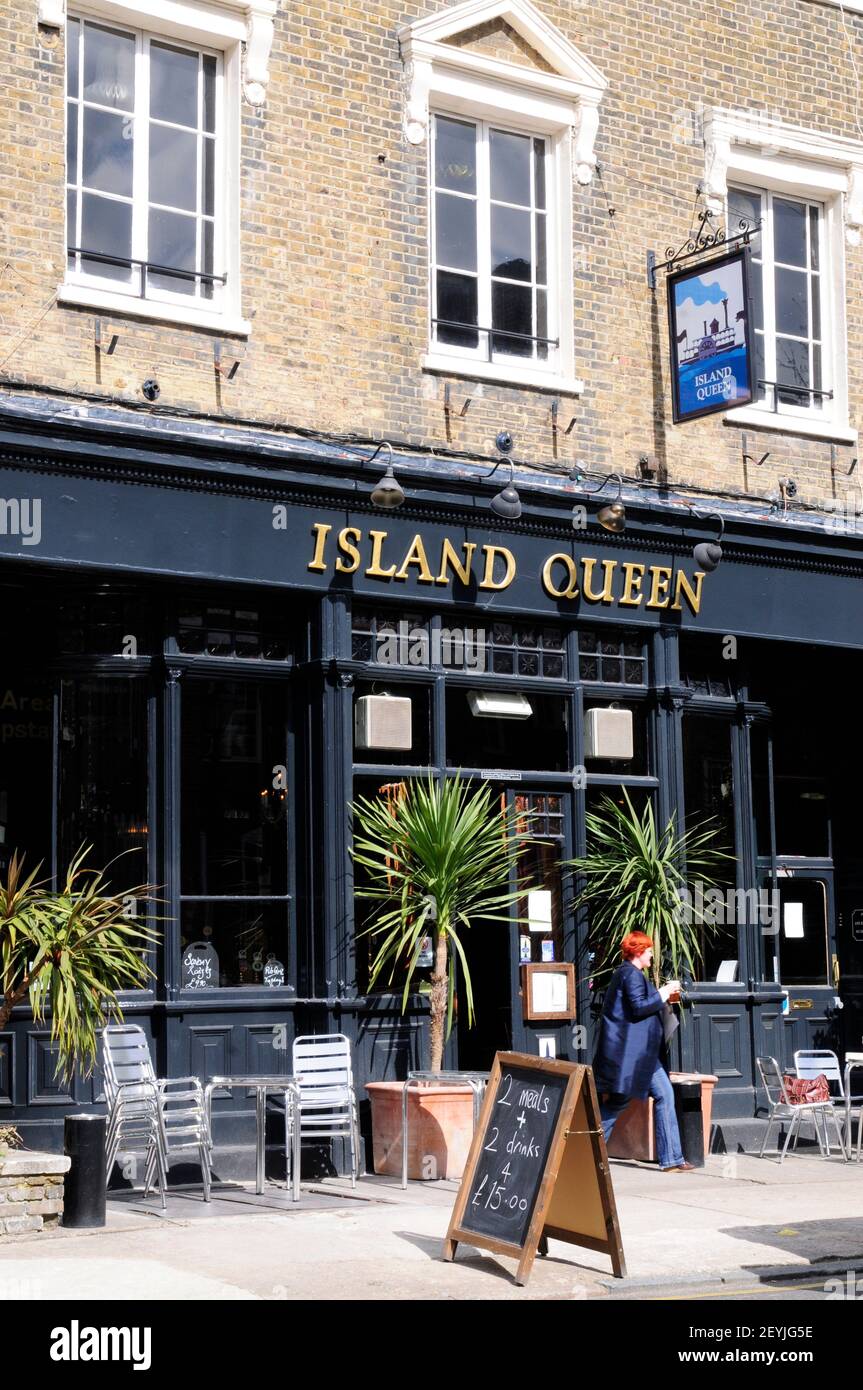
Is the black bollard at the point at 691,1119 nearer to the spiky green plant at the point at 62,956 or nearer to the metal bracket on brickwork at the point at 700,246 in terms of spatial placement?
the spiky green plant at the point at 62,956

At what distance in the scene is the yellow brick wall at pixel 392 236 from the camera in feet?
39.7

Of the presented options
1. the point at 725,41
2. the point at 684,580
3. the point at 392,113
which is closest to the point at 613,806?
the point at 684,580

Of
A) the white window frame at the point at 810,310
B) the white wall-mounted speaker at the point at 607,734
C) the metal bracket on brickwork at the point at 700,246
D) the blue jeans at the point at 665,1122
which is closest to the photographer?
the blue jeans at the point at 665,1122

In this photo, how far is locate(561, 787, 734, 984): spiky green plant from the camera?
1377cm

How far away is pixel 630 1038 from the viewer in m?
12.5

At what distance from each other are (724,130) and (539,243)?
2109 millimetres

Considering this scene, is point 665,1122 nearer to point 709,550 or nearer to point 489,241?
point 709,550

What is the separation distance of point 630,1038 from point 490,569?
3618mm

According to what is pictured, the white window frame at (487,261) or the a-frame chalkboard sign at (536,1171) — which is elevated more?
the white window frame at (487,261)

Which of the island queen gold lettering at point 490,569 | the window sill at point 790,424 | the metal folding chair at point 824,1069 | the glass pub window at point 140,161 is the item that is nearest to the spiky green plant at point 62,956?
the island queen gold lettering at point 490,569

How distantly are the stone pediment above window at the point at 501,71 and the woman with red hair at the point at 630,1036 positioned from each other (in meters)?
6.21

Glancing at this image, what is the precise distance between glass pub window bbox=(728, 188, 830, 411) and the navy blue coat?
18.5 ft

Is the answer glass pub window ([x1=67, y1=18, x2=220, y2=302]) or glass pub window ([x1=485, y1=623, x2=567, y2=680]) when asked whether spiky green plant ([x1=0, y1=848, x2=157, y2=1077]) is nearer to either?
glass pub window ([x1=485, y1=623, x2=567, y2=680])

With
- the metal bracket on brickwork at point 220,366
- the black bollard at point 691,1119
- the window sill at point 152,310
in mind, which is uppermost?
the window sill at point 152,310
